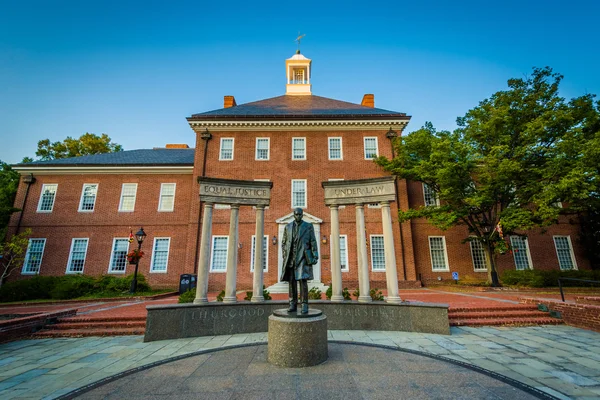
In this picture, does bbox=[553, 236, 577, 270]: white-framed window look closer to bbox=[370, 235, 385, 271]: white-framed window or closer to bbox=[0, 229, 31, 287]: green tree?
bbox=[370, 235, 385, 271]: white-framed window

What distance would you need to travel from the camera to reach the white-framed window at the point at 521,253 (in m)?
18.4

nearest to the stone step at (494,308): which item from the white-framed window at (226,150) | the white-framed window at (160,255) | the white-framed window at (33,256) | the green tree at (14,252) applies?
the white-framed window at (226,150)

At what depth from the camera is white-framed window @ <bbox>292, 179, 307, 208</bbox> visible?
1794cm

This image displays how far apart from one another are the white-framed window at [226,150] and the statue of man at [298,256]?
14.5m

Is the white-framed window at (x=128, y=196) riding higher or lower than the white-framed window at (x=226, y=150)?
lower

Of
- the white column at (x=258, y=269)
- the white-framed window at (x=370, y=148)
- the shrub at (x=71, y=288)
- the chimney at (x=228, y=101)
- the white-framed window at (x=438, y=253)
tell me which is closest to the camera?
the white column at (x=258, y=269)

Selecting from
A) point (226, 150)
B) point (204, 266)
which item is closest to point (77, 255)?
point (226, 150)

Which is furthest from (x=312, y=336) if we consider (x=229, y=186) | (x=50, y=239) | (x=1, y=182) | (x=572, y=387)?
(x=1, y=182)

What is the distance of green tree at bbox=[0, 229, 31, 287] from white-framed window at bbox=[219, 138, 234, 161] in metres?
13.8

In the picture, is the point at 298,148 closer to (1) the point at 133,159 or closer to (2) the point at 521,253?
(1) the point at 133,159

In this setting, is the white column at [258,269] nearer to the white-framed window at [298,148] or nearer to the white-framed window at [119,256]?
the white-framed window at [298,148]

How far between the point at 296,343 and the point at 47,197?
954 inches

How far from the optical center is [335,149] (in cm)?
1903

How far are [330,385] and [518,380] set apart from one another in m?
3.08
